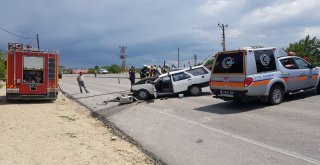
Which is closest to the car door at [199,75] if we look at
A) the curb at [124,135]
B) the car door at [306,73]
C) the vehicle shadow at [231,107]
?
the vehicle shadow at [231,107]

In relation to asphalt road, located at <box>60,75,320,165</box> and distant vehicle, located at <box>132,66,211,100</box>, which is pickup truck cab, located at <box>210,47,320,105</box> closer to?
asphalt road, located at <box>60,75,320,165</box>

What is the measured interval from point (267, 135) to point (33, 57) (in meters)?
14.6

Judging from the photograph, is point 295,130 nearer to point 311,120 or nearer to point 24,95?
point 311,120

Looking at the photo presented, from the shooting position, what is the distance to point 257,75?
41.3 feet

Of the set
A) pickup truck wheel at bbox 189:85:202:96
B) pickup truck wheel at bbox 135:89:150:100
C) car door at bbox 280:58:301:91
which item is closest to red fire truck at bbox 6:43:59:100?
pickup truck wheel at bbox 135:89:150:100

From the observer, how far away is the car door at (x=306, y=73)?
14.1 m

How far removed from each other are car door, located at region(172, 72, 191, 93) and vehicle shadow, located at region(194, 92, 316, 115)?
3880mm

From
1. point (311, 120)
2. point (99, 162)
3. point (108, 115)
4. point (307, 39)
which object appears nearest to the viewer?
point (99, 162)

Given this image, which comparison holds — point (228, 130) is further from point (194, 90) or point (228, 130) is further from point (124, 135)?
point (194, 90)

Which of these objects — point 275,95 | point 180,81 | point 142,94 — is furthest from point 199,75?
point 275,95

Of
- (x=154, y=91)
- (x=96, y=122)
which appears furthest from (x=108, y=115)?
Answer: (x=154, y=91)

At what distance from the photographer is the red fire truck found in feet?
62.9

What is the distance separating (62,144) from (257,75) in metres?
7.09

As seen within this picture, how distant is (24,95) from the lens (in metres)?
19.3
